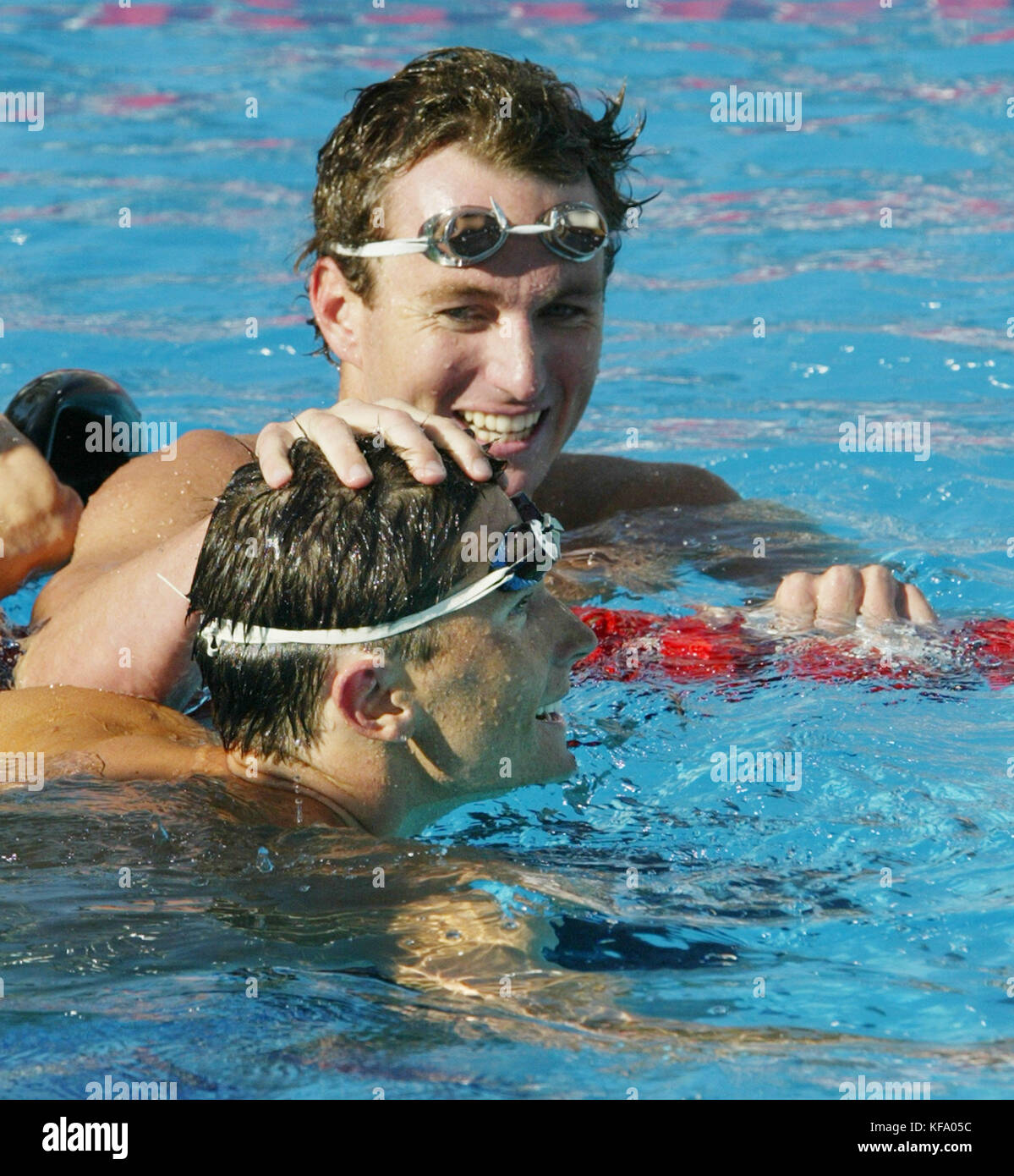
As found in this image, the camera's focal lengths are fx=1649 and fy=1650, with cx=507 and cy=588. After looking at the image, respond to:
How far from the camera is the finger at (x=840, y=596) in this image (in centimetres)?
463

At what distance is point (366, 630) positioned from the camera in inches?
123

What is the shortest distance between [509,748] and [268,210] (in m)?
7.40

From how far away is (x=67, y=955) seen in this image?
9.50ft

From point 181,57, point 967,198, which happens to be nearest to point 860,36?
point 967,198

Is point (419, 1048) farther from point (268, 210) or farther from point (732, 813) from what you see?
point (268, 210)

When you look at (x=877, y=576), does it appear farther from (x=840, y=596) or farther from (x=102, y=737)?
(x=102, y=737)

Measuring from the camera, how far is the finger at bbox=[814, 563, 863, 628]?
182 inches

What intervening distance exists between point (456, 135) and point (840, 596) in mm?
1718

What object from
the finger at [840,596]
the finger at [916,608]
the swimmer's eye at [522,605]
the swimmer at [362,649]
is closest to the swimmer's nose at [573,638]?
the swimmer at [362,649]

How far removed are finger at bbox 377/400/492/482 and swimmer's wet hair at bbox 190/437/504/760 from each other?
0.7 inches

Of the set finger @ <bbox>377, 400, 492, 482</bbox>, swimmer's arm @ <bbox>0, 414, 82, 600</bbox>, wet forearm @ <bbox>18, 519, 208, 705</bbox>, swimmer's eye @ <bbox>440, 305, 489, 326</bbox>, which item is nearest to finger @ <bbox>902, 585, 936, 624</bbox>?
swimmer's eye @ <bbox>440, 305, 489, 326</bbox>

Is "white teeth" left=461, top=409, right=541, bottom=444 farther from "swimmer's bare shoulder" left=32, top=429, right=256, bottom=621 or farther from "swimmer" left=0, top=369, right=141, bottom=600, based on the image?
"swimmer" left=0, top=369, right=141, bottom=600
